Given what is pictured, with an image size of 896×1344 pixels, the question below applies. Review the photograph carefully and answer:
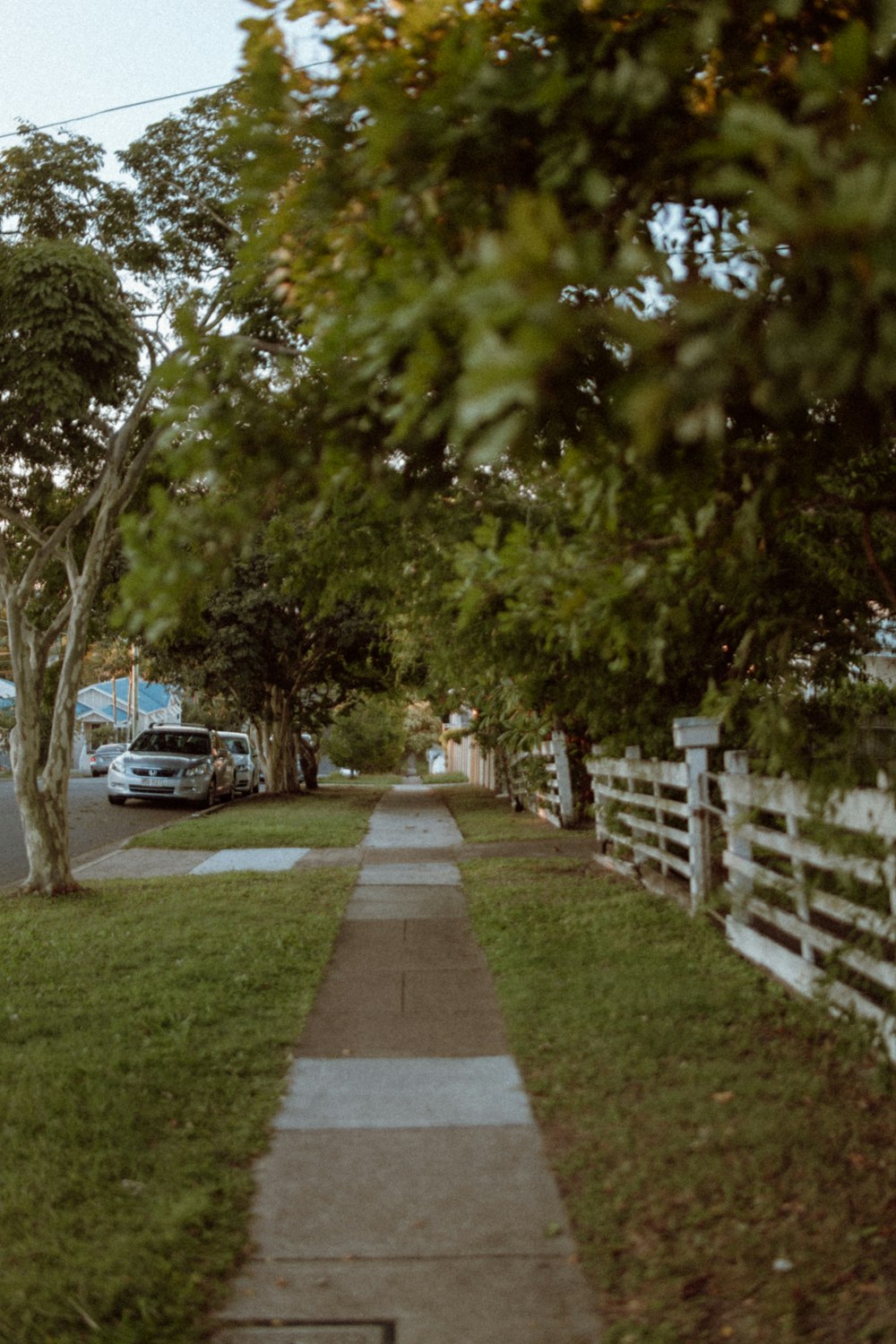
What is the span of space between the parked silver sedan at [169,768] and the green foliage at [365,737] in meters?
29.8

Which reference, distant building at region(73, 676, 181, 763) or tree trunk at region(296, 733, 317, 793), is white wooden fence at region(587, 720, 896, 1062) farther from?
distant building at region(73, 676, 181, 763)

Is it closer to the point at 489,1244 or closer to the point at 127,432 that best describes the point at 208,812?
the point at 127,432

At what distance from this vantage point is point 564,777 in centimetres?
1720

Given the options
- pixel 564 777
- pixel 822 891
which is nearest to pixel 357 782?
pixel 564 777

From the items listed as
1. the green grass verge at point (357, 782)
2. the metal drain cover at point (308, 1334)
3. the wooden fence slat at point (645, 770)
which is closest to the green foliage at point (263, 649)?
the green grass verge at point (357, 782)

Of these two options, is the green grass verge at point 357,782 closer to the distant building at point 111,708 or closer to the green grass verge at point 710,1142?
the distant building at point 111,708

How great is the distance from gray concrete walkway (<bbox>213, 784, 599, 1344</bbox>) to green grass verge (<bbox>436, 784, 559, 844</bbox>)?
943 cm

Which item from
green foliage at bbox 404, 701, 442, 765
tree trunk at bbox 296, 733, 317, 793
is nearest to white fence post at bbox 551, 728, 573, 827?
tree trunk at bbox 296, 733, 317, 793

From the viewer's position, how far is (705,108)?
3385 mm

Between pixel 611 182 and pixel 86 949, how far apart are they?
6672 mm

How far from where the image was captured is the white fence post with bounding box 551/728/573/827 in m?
17.0

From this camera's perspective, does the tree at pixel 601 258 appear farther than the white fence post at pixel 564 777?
No

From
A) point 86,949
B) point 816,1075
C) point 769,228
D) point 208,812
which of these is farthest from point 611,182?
point 208,812

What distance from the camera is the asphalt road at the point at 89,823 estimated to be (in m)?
14.8
